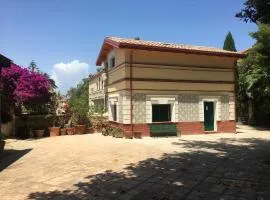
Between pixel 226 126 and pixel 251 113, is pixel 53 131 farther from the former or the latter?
pixel 251 113

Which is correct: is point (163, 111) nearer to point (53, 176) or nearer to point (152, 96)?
point (152, 96)

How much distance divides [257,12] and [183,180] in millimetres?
5820

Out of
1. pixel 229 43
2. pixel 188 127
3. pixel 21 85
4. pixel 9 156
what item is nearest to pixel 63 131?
pixel 21 85

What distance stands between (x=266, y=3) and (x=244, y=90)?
16.5m

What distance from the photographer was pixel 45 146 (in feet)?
50.0

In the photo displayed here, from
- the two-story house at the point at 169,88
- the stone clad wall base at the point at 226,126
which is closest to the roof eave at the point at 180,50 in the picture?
the two-story house at the point at 169,88

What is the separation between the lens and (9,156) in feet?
41.5

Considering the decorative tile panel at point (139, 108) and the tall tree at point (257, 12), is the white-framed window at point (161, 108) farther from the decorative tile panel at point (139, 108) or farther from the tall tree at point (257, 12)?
the tall tree at point (257, 12)

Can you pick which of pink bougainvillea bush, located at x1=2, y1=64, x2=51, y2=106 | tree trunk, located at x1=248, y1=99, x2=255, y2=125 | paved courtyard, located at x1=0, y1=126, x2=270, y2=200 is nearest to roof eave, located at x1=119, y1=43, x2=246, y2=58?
pink bougainvillea bush, located at x1=2, y1=64, x2=51, y2=106

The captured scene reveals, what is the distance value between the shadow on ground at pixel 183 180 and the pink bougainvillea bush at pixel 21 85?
1017cm

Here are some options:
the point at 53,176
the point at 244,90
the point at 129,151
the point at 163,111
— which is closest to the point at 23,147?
the point at 129,151

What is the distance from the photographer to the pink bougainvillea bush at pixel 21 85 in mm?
18250

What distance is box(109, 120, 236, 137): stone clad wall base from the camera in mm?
18453

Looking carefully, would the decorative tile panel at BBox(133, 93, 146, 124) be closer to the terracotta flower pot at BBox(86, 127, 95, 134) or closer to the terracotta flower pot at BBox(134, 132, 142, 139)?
the terracotta flower pot at BBox(134, 132, 142, 139)
